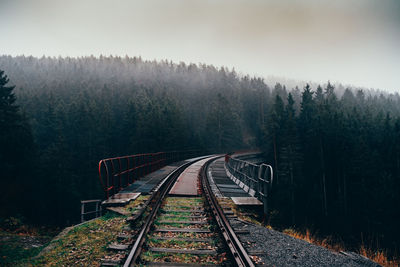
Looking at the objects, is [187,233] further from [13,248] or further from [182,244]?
[13,248]

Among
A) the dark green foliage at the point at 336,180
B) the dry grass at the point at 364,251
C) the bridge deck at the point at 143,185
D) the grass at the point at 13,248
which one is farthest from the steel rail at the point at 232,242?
the dark green foliage at the point at 336,180

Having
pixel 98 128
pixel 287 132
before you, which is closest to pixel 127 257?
pixel 287 132

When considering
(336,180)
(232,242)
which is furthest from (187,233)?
(336,180)

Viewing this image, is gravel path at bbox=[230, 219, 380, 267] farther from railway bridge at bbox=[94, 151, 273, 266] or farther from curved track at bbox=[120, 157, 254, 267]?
curved track at bbox=[120, 157, 254, 267]

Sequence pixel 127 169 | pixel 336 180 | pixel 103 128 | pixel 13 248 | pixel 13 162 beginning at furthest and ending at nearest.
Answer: pixel 103 128
pixel 336 180
pixel 13 162
pixel 127 169
pixel 13 248

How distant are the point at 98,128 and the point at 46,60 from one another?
133883 millimetres

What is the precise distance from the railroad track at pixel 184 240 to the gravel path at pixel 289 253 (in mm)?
423

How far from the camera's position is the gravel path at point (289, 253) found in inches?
171

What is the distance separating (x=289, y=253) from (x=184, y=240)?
2.11 meters

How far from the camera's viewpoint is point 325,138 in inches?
1837

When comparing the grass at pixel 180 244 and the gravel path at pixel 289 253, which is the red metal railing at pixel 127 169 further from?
the gravel path at pixel 289 253

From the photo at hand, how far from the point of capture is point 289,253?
468cm

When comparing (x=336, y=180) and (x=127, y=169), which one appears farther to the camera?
(x=336, y=180)

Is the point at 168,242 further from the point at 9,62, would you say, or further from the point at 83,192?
the point at 9,62
